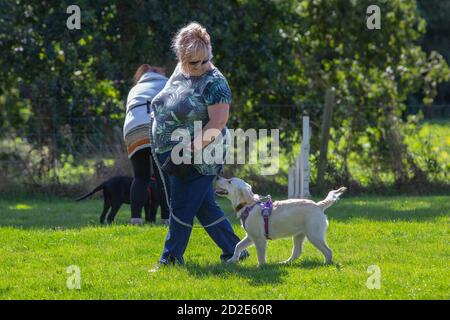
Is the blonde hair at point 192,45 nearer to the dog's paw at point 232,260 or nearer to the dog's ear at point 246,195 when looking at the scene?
the dog's ear at point 246,195

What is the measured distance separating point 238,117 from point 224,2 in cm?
198

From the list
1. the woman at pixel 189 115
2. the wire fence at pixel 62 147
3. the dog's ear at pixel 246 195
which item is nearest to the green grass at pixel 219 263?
the woman at pixel 189 115

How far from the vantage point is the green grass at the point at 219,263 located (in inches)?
238

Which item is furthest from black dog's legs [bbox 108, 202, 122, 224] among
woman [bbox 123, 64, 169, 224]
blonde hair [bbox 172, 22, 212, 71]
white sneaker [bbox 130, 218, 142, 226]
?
blonde hair [bbox 172, 22, 212, 71]

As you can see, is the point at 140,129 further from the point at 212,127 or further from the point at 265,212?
the point at 212,127

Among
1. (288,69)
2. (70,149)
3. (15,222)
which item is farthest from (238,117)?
(15,222)

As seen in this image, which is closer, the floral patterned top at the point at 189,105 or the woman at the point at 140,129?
the floral patterned top at the point at 189,105

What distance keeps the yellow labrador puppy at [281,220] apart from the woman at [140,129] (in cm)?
193

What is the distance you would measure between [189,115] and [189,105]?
79mm

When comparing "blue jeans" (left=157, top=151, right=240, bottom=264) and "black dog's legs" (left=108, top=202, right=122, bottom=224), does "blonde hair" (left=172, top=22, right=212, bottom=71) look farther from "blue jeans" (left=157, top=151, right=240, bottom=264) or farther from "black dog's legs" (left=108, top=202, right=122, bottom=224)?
"black dog's legs" (left=108, top=202, right=122, bottom=224)

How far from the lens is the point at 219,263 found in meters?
7.27

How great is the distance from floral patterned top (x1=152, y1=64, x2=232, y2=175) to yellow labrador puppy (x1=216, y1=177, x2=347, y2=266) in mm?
539

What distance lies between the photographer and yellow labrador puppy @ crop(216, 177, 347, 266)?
7148 mm
